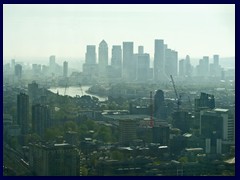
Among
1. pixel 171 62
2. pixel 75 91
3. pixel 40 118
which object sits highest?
pixel 171 62

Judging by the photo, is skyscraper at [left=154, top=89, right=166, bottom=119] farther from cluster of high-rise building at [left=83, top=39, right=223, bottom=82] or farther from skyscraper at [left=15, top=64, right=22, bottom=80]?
skyscraper at [left=15, top=64, right=22, bottom=80]

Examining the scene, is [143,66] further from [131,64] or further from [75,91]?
[75,91]

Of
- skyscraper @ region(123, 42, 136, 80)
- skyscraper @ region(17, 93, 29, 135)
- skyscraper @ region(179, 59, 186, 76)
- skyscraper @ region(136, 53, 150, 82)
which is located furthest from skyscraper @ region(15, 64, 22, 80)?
skyscraper @ region(179, 59, 186, 76)

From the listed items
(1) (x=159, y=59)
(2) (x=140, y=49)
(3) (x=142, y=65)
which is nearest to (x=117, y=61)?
(3) (x=142, y=65)

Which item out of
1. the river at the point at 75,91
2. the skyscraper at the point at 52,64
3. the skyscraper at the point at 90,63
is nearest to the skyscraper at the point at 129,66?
the skyscraper at the point at 90,63
